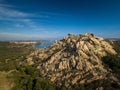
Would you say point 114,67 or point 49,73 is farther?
point 49,73

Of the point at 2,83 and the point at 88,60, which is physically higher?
the point at 88,60

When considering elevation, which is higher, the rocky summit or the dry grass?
the rocky summit

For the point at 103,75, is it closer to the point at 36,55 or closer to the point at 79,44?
the point at 79,44

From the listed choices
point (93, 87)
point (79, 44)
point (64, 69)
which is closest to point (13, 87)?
point (64, 69)

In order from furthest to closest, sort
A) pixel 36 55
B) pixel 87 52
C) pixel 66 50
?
1. pixel 36 55
2. pixel 66 50
3. pixel 87 52

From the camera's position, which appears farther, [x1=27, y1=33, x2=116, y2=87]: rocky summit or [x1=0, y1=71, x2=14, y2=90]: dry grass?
[x1=27, y1=33, x2=116, y2=87]: rocky summit

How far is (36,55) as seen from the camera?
112 meters

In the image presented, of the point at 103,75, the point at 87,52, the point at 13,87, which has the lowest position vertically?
the point at 13,87

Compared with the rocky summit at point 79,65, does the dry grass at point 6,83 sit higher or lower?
lower

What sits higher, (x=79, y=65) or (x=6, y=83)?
(x=79, y=65)

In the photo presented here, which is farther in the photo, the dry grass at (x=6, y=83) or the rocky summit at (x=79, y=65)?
the rocky summit at (x=79, y=65)

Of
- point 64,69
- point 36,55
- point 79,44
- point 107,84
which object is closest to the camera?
point 107,84

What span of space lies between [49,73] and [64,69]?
8.66m

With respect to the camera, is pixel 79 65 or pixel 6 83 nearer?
pixel 6 83
